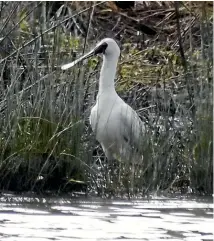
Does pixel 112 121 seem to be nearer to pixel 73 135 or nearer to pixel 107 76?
pixel 107 76

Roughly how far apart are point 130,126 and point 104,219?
2.82 metres

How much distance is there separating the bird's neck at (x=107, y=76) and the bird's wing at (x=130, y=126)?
319 millimetres

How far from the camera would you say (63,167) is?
26.4ft

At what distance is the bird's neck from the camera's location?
9.77m

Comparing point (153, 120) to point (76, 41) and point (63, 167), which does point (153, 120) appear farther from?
point (76, 41)

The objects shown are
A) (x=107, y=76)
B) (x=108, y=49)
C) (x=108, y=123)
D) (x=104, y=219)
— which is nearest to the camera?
(x=104, y=219)

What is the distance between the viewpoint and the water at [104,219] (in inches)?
233

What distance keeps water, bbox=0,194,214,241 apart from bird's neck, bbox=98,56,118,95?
2.26 m

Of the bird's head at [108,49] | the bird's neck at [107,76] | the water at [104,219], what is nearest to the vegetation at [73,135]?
the bird's neck at [107,76]

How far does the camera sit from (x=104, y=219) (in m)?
6.59

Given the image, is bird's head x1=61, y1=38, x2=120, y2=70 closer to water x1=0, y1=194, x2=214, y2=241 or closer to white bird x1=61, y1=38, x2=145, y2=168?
white bird x1=61, y1=38, x2=145, y2=168

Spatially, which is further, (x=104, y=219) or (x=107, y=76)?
(x=107, y=76)

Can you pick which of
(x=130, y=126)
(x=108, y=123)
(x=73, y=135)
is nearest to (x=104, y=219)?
(x=73, y=135)

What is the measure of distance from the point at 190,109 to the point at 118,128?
780 millimetres
